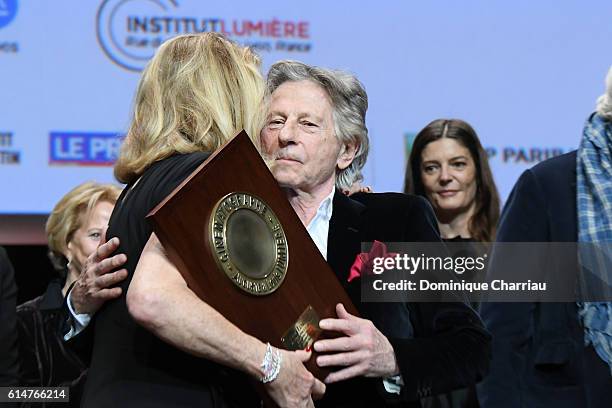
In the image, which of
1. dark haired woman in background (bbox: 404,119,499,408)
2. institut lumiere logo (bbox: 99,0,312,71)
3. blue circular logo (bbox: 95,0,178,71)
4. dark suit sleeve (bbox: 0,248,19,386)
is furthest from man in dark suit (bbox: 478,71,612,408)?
blue circular logo (bbox: 95,0,178,71)

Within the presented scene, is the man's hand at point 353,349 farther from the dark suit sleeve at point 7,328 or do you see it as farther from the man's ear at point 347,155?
the dark suit sleeve at point 7,328

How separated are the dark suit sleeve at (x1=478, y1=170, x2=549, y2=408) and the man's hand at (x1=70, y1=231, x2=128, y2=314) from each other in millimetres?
1245

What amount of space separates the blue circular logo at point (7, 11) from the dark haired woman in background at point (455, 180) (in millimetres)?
1710

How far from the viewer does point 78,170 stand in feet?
13.2

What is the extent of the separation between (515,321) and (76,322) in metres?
1.28

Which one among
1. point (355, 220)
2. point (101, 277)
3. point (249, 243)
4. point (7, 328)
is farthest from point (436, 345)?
point (7, 328)

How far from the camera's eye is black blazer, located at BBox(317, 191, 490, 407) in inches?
89.1

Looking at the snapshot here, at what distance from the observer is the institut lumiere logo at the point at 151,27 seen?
13.5ft

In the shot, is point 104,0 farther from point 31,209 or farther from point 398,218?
point 398,218

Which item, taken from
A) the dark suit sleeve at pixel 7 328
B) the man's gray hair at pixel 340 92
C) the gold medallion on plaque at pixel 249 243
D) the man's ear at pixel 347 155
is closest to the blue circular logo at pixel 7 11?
the dark suit sleeve at pixel 7 328

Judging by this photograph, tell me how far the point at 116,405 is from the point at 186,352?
0.17 m

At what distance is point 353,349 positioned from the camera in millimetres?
2059

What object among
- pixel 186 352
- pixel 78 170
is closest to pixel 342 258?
pixel 186 352

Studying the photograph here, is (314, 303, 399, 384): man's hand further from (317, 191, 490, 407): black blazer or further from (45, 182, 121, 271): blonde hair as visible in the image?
(45, 182, 121, 271): blonde hair
